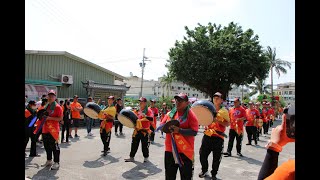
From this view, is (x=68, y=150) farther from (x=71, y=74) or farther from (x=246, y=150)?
(x=71, y=74)

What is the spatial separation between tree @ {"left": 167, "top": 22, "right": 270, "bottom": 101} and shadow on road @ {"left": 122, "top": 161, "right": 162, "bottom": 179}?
19525mm

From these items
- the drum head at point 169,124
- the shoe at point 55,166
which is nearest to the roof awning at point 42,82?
the shoe at point 55,166

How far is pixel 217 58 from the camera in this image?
2677 cm

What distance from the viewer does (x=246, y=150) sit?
1109 centimetres

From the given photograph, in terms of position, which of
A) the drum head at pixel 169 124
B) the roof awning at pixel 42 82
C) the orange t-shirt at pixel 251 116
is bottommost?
the orange t-shirt at pixel 251 116

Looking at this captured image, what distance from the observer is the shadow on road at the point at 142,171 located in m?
6.85

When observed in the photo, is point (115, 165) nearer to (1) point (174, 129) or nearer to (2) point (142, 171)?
(2) point (142, 171)

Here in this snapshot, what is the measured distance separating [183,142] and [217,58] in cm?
2308

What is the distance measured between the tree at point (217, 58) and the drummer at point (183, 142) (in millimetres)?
22135

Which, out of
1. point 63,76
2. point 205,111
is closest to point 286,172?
point 205,111

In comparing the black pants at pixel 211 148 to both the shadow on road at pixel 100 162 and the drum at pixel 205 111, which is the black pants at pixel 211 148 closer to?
the drum at pixel 205 111

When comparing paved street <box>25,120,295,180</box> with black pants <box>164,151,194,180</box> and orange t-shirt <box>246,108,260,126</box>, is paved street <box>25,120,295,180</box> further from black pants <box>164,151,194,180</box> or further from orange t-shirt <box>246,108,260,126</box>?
black pants <box>164,151,194,180</box>
